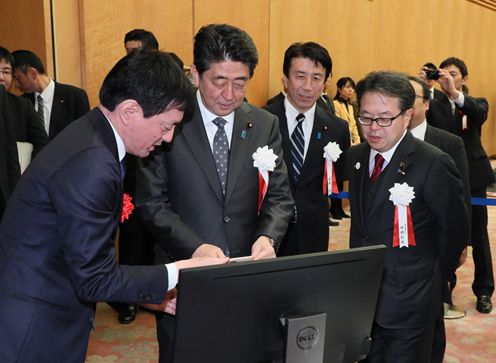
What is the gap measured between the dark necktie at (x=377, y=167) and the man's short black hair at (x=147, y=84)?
39.2 inches

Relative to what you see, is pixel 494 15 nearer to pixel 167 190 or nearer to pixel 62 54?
pixel 62 54

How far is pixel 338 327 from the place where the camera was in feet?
3.79

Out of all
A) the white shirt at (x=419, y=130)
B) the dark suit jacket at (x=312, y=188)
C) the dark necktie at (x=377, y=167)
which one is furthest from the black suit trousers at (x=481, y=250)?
the dark necktie at (x=377, y=167)

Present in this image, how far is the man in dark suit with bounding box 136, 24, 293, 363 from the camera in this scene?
6.00 ft

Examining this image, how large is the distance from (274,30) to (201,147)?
4.09m

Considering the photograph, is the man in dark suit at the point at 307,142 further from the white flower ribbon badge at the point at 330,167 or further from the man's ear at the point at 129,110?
the man's ear at the point at 129,110

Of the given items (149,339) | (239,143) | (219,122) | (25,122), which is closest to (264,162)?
(239,143)

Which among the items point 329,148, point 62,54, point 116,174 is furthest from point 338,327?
point 62,54

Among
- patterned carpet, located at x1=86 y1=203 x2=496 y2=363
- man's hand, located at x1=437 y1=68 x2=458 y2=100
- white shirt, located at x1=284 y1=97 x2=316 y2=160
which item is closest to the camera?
white shirt, located at x1=284 y1=97 x2=316 y2=160

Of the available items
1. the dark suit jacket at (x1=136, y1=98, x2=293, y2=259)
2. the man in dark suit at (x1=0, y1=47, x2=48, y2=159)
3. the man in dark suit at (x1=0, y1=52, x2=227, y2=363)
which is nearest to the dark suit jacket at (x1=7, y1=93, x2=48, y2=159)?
the man in dark suit at (x1=0, y1=47, x2=48, y2=159)

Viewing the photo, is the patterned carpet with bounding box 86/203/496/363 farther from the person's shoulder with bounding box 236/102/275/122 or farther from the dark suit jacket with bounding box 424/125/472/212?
the person's shoulder with bounding box 236/102/275/122

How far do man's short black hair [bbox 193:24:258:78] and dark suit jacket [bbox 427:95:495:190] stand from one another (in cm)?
224

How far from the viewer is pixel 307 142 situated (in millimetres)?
2742

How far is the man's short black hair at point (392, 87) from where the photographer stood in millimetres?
1962
